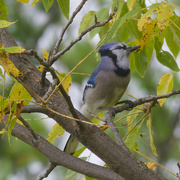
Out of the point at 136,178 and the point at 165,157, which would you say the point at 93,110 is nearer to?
the point at 136,178

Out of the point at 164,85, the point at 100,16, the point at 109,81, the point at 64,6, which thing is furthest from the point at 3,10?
the point at 109,81

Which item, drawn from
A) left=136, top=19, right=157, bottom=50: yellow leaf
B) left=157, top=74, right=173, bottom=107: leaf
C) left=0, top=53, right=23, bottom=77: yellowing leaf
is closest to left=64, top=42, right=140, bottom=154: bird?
left=157, top=74, right=173, bottom=107: leaf

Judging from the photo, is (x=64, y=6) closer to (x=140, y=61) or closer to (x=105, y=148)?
(x=140, y=61)

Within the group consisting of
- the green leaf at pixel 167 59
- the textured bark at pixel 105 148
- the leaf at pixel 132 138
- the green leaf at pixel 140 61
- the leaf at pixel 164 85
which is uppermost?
the green leaf at pixel 167 59

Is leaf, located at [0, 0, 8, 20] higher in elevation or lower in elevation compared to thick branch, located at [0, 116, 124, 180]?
higher

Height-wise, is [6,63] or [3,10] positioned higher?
[3,10]

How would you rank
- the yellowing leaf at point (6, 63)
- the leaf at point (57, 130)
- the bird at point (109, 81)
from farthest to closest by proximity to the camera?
the bird at point (109, 81) → the leaf at point (57, 130) → the yellowing leaf at point (6, 63)

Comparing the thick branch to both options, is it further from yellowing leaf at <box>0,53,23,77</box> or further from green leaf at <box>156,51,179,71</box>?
green leaf at <box>156,51,179,71</box>

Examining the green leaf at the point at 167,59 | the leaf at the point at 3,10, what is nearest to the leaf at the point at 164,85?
the green leaf at the point at 167,59

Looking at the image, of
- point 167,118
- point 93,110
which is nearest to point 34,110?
point 93,110

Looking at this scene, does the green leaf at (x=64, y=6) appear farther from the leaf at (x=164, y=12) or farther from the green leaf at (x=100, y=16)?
the leaf at (x=164, y=12)

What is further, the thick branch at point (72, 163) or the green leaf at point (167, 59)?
the green leaf at point (167, 59)

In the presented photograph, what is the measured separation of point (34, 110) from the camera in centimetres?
163

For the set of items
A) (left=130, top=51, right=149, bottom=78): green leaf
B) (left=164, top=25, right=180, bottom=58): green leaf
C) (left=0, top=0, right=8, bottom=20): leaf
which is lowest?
(left=0, top=0, right=8, bottom=20): leaf
